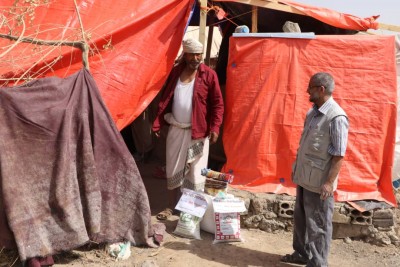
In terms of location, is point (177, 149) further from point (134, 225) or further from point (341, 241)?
point (341, 241)

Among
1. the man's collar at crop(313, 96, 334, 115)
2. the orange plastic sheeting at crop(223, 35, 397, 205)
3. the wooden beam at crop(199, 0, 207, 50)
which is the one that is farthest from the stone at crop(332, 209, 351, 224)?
the wooden beam at crop(199, 0, 207, 50)

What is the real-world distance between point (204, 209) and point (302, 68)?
189 cm

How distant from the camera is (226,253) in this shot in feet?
14.6

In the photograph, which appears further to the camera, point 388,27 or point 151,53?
point 388,27

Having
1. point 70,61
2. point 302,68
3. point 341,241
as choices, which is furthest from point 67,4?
point 341,241

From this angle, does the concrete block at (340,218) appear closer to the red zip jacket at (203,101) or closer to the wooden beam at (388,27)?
the red zip jacket at (203,101)

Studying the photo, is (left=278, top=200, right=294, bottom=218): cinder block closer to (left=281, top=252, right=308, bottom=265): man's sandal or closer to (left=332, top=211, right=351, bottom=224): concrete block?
(left=332, top=211, right=351, bottom=224): concrete block

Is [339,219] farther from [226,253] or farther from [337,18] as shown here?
[337,18]

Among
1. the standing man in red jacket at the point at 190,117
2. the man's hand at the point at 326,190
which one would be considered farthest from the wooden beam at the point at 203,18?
the man's hand at the point at 326,190

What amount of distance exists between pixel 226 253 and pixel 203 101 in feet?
5.29

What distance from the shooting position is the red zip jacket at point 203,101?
189 inches

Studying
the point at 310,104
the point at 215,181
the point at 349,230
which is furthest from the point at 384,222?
the point at 215,181

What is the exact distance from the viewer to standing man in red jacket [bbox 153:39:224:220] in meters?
4.82

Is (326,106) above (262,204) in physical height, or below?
above
